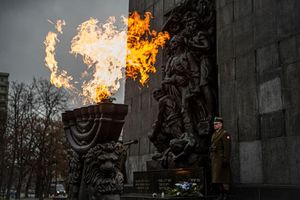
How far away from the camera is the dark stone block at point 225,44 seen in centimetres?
1128

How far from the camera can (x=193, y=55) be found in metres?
12.5

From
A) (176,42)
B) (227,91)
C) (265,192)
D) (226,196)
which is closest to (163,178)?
(226,196)

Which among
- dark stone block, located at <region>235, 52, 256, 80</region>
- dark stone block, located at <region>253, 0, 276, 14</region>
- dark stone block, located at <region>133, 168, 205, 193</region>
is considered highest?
dark stone block, located at <region>253, 0, 276, 14</region>

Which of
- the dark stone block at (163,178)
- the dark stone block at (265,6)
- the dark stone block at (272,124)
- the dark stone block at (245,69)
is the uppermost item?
the dark stone block at (265,6)

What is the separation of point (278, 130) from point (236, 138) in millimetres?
1479

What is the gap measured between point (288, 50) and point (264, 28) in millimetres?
1091

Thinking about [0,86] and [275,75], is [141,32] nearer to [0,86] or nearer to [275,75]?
[275,75]

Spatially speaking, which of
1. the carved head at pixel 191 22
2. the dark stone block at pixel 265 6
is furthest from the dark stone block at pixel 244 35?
the carved head at pixel 191 22

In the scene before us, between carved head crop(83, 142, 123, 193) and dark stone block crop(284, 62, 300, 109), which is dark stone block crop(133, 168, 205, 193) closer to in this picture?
dark stone block crop(284, 62, 300, 109)

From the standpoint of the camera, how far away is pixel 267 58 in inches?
388

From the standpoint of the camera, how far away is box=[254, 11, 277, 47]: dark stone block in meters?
9.79

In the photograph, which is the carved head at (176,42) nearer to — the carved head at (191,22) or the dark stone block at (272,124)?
the carved head at (191,22)

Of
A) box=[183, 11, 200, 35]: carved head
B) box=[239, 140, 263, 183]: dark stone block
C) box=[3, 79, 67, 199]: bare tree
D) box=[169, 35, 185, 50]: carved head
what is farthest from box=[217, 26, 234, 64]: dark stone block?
box=[3, 79, 67, 199]: bare tree

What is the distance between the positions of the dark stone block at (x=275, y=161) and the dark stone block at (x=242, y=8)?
142 inches
